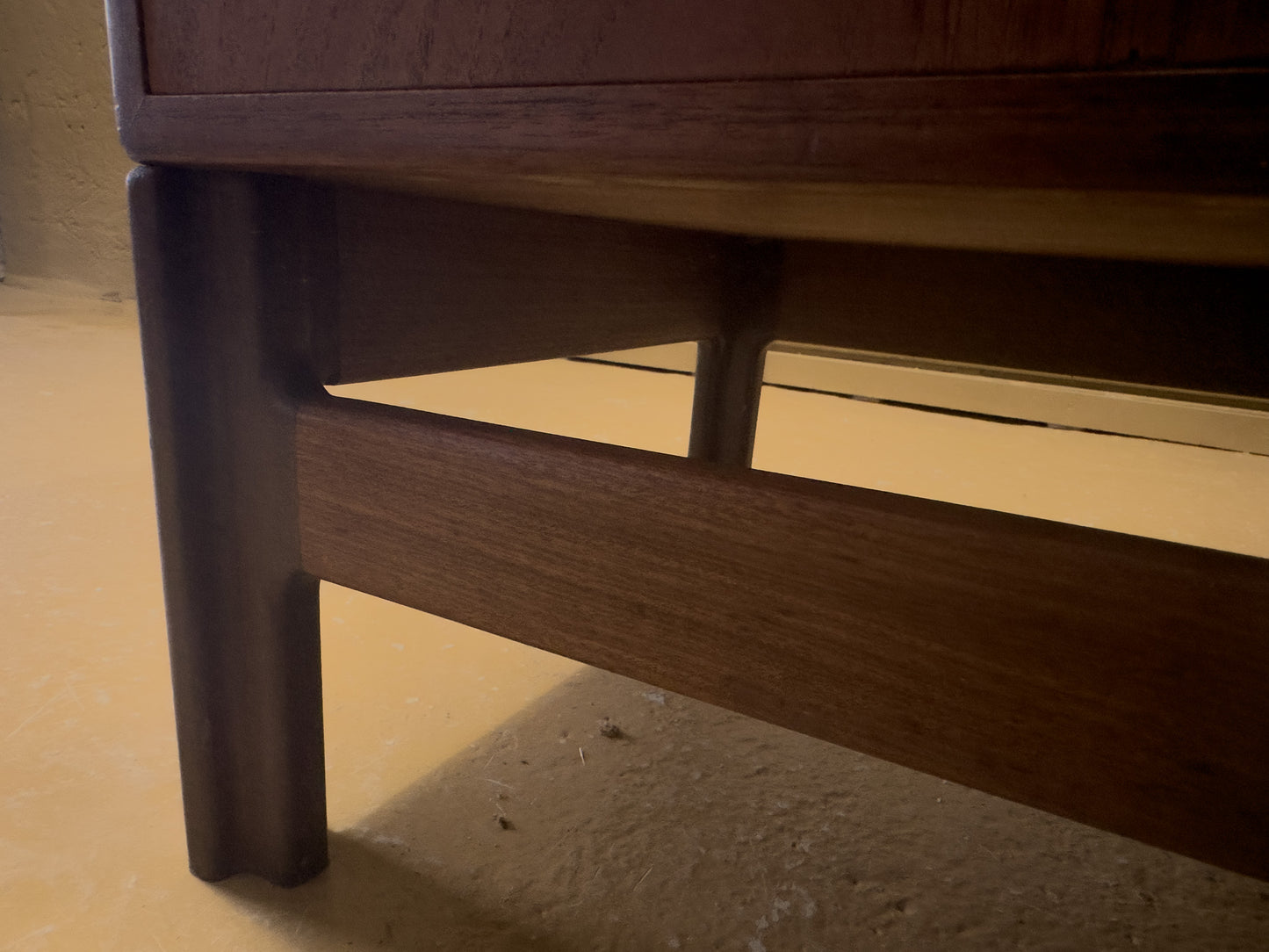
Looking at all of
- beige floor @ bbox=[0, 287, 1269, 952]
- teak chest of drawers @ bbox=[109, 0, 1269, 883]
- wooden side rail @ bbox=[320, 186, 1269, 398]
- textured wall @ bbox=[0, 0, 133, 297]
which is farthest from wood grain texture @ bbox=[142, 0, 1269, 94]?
textured wall @ bbox=[0, 0, 133, 297]

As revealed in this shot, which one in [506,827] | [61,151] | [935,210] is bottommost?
[506,827]

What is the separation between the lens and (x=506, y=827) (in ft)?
2.19

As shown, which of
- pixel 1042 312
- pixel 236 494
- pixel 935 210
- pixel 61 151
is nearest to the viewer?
pixel 935 210

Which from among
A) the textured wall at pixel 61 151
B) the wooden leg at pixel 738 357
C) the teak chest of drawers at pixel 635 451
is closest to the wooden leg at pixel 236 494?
the teak chest of drawers at pixel 635 451

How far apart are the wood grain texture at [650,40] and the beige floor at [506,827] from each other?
51cm

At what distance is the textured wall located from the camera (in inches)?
140

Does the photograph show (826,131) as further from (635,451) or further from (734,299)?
(734,299)

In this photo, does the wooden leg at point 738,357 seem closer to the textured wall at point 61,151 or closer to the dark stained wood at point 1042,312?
the dark stained wood at point 1042,312

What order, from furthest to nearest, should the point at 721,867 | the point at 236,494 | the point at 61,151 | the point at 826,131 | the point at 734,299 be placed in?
the point at 61,151
the point at 734,299
the point at 721,867
the point at 236,494
the point at 826,131

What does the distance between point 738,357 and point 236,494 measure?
0.69m

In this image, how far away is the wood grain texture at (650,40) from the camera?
0.81ft

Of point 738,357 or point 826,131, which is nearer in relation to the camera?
point 826,131

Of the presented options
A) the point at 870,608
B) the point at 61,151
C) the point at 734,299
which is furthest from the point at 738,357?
the point at 61,151

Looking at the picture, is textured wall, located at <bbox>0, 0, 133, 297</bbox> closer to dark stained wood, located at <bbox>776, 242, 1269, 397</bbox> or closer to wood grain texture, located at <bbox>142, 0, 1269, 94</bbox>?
dark stained wood, located at <bbox>776, 242, 1269, 397</bbox>
